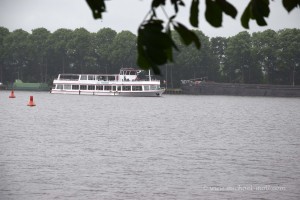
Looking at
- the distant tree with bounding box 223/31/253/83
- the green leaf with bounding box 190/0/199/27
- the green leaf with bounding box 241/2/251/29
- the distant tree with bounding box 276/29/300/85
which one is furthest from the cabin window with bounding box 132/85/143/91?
the green leaf with bounding box 190/0/199/27

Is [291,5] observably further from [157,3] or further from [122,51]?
[122,51]

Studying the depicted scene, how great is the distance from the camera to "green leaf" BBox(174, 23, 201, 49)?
129 inches

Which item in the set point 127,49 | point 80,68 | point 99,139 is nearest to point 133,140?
point 99,139

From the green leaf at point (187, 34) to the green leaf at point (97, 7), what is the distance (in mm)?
466

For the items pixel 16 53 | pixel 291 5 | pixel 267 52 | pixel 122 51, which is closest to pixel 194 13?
pixel 291 5

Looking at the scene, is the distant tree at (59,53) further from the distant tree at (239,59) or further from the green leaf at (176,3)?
the green leaf at (176,3)

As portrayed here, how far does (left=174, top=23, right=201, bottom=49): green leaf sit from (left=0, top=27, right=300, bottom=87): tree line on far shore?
112m

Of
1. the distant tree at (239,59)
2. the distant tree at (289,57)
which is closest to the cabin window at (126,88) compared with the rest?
the distant tree at (239,59)

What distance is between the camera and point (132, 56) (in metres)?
129

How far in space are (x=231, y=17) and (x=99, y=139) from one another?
29.5 m

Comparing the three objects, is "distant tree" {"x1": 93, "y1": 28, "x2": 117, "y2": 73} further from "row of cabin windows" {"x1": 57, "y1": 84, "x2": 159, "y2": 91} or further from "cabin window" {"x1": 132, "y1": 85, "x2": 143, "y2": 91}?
"cabin window" {"x1": 132, "y1": 85, "x2": 143, "y2": 91}

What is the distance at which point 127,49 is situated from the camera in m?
131

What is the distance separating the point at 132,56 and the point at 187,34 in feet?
413

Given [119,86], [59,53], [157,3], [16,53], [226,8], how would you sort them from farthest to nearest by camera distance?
[16,53] < [59,53] < [119,86] < [226,8] < [157,3]
